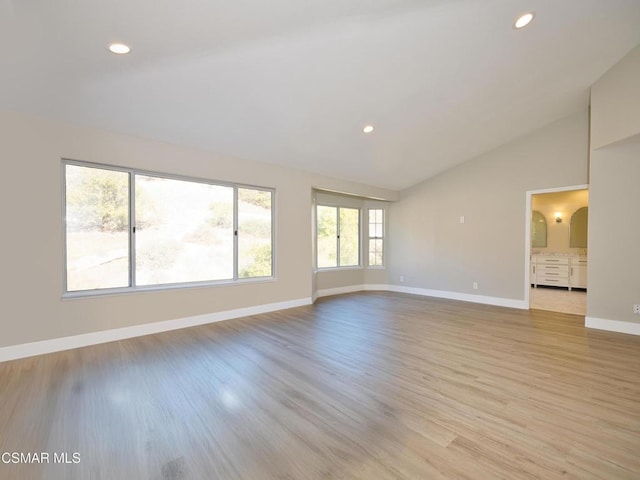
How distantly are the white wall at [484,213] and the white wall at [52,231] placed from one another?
453 centimetres

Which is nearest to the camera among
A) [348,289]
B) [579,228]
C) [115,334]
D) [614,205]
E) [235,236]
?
[115,334]

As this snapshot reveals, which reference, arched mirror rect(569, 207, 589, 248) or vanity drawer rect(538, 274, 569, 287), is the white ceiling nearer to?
arched mirror rect(569, 207, 589, 248)

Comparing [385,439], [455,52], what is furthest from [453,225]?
[385,439]

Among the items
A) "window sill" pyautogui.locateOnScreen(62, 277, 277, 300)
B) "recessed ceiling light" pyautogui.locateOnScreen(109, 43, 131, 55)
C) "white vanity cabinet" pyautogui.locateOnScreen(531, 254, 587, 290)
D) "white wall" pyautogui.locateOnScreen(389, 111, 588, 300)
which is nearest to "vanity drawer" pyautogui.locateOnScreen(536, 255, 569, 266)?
"white vanity cabinet" pyautogui.locateOnScreen(531, 254, 587, 290)

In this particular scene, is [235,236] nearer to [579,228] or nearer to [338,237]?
[338,237]

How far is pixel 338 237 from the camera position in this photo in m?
6.99

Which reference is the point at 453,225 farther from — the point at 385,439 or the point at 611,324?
the point at 385,439

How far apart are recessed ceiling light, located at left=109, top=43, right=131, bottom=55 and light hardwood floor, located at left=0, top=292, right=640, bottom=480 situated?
285 cm

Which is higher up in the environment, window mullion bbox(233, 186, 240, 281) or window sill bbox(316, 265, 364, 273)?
window mullion bbox(233, 186, 240, 281)

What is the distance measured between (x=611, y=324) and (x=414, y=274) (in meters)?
3.45

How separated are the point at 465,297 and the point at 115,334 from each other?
6.16 metres

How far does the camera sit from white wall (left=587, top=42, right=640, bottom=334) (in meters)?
3.76

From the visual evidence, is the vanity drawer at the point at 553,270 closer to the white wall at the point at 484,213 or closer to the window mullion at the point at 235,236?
the white wall at the point at 484,213

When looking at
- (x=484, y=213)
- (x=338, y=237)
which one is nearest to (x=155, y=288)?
(x=338, y=237)
